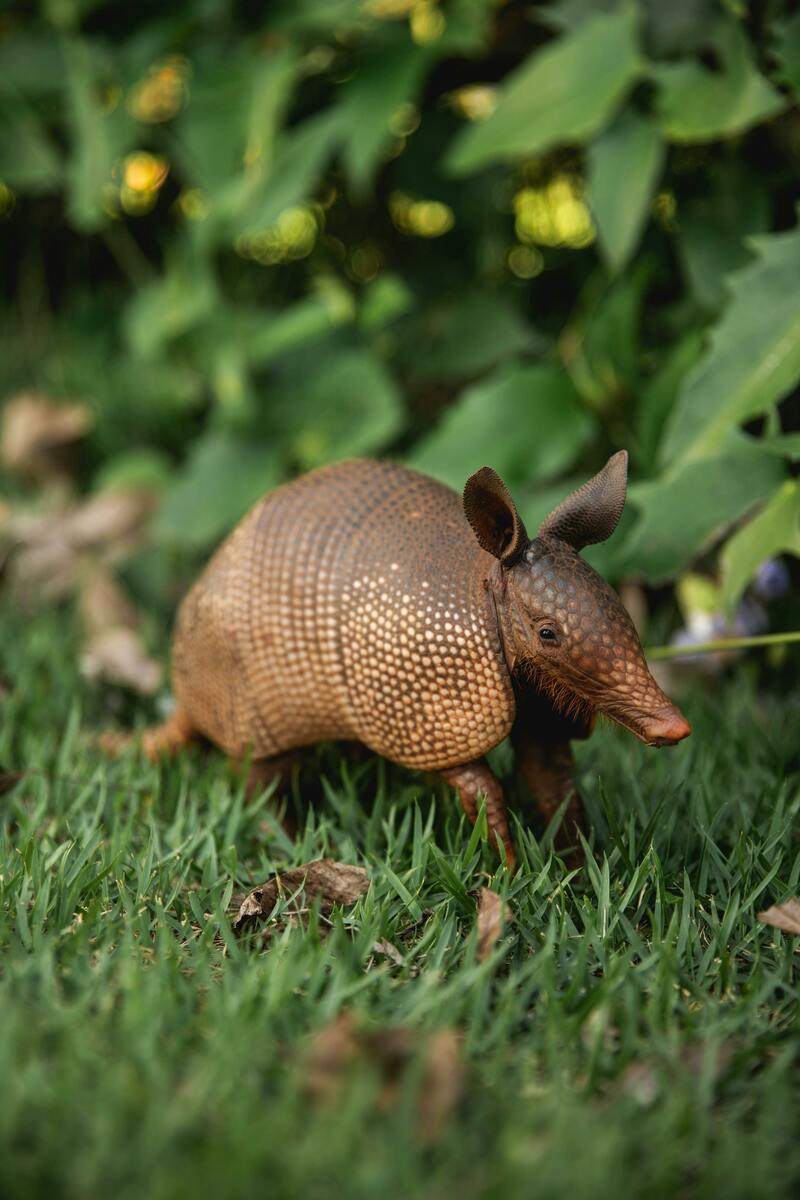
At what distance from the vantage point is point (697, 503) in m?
2.92

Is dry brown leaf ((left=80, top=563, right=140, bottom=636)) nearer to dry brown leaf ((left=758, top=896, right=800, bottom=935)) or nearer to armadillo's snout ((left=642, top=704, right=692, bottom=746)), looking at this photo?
armadillo's snout ((left=642, top=704, right=692, bottom=746))

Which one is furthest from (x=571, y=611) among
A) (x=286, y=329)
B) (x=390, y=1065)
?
(x=286, y=329)

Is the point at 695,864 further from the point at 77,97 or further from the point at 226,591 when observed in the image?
the point at 77,97

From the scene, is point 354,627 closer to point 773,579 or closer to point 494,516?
point 494,516

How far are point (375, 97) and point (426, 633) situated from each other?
2415 mm

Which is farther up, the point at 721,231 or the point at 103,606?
the point at 721,231

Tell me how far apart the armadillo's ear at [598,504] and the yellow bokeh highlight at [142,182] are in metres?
3.57

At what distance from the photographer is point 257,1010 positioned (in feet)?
5.80

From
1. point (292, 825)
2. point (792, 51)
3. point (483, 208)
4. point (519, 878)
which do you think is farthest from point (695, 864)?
point (483, 208)

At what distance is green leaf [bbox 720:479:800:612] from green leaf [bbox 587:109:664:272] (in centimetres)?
101

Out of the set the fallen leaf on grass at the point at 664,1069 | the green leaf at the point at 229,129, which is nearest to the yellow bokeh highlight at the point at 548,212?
the green leaf at the point at 229,129

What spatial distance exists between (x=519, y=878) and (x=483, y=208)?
2939 millimetres

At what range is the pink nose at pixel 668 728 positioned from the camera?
201 centimetres

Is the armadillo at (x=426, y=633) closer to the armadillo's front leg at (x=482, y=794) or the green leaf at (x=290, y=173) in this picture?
the armadillo's front leg at (x=482, y=794)
